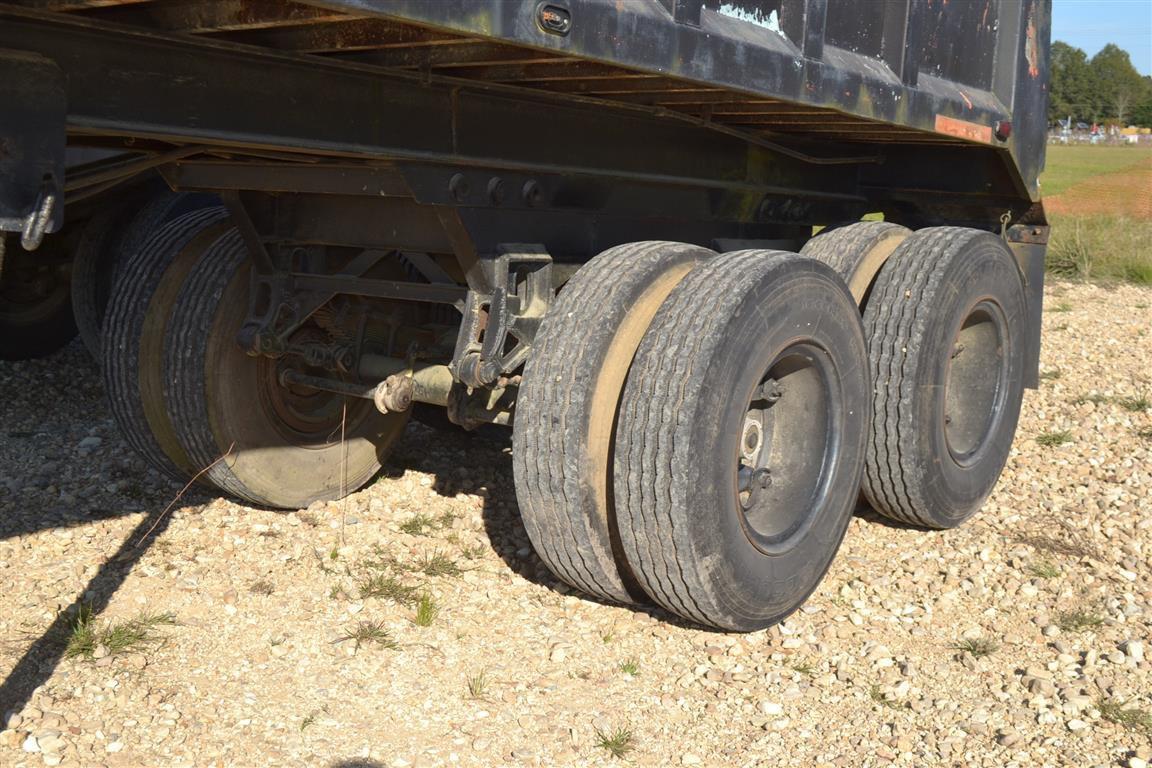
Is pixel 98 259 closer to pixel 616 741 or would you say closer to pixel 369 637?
pixel 369 637

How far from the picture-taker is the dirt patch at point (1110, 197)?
1945cm

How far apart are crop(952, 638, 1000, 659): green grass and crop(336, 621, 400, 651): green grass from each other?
167cm

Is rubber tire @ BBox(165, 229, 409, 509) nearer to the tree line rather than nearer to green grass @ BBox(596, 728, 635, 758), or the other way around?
green grass @ BBox(596, 728, 635, 758)

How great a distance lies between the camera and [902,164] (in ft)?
17.9

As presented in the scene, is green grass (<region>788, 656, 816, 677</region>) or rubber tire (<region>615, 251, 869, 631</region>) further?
green grass (<region>788, 656, 816, 677</region>)

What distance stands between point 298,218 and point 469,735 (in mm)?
1968

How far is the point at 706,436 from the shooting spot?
10.9ft

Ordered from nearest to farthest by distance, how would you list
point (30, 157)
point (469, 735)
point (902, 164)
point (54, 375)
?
point (30, 157), point (469, 735), point (902, 164), point (54, 375)

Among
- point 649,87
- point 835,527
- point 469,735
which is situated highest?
point 649,87

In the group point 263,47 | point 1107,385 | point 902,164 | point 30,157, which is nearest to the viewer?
→ point 30,157

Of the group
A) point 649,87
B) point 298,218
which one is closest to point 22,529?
point 298,218

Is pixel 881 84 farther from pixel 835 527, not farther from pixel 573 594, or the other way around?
pixel 573 594

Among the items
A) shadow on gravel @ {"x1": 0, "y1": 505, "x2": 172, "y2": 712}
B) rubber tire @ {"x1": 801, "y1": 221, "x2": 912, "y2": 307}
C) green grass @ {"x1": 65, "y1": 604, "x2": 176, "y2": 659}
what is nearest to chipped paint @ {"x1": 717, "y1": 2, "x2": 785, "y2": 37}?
rubber tire @ {"x1": 801, "y1": 221, "x2": 912, "y2": 307}

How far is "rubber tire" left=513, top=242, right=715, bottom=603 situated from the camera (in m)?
3.40
